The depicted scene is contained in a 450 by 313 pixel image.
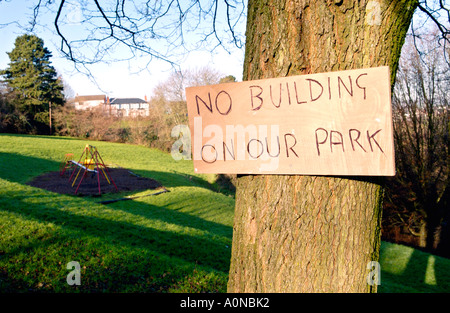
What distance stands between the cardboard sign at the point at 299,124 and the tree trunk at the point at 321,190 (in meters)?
0.07

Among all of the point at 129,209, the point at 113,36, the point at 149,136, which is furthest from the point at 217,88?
the point at 149,136

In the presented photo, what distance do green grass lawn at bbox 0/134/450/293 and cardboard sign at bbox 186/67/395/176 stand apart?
294 centimetres

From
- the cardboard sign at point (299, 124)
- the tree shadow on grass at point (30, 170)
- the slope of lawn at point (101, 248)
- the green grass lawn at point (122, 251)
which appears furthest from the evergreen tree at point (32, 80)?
the cardboard sign at point (299, 124)

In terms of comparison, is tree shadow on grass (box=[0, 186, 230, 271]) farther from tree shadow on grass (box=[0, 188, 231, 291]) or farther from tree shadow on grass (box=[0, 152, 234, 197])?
tree shadow on grass (box=[0, 152, 234, 197])

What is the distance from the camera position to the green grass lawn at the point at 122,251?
3.78m

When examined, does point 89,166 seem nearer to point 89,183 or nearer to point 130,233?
point 89,183

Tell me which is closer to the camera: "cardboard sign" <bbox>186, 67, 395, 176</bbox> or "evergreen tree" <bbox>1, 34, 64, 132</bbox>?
"cardboard sign" <bbox>186, 67, 395, 176</bbox>

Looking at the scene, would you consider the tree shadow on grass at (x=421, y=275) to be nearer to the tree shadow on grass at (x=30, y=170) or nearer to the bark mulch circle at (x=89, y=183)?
the bark mulch circle at (x=89, y=183)

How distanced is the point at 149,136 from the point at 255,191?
36.1m

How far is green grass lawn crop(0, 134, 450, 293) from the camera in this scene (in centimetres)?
378

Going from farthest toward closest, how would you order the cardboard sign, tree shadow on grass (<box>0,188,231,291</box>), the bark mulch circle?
the bark mulch circle, tree shadow on grass (<box>0,188,231,291</box>), the cardboard sign

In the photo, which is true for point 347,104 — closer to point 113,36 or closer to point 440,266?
point 113,36

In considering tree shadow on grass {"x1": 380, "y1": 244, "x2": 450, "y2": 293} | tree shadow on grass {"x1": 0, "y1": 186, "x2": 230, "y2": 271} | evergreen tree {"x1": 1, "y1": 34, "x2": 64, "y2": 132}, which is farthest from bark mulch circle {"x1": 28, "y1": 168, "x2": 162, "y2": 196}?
evergreen tree {"x1": 1, "y1": 34, "x2": 64, "y2": 132}

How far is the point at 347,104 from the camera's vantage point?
1285 mm
